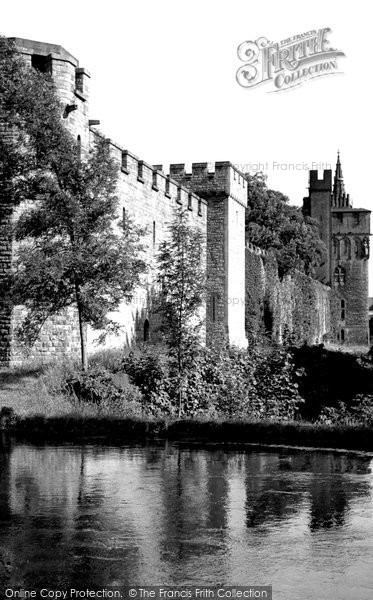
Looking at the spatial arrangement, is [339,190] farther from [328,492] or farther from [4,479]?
[4,479]

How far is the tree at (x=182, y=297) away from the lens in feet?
59.7

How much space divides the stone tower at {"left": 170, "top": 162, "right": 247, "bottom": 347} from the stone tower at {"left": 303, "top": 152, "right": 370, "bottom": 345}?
1962 inches

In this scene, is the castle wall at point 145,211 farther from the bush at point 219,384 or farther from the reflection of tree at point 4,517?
the reflection of tree at point 4,517

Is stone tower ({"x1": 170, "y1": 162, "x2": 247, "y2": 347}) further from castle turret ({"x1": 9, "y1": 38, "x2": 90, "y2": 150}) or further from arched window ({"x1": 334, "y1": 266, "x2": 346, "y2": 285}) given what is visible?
arched window ({"x1": 334, "y1": 266, "x2": 346, "y2": 285})

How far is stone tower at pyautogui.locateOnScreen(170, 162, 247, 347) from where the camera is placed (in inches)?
1276

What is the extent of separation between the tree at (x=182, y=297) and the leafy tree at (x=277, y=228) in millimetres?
29288

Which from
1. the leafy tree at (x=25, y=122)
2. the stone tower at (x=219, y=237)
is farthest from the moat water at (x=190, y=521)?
the stone tower at (x=219, y=237)

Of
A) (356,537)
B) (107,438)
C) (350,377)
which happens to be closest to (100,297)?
(107,438)

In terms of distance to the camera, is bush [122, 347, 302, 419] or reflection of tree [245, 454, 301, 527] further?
bush [122, 347, 302, 419]

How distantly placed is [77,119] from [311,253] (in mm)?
40827

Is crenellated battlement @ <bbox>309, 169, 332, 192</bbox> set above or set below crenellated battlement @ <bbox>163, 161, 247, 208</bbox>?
above

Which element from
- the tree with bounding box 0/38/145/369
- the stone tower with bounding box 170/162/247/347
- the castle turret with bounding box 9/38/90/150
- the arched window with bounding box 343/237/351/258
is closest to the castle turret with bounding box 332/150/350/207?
the arched window with bounding box 343/237/351/258

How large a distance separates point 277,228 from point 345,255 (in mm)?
31848

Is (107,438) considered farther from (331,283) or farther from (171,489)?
(331,283)
